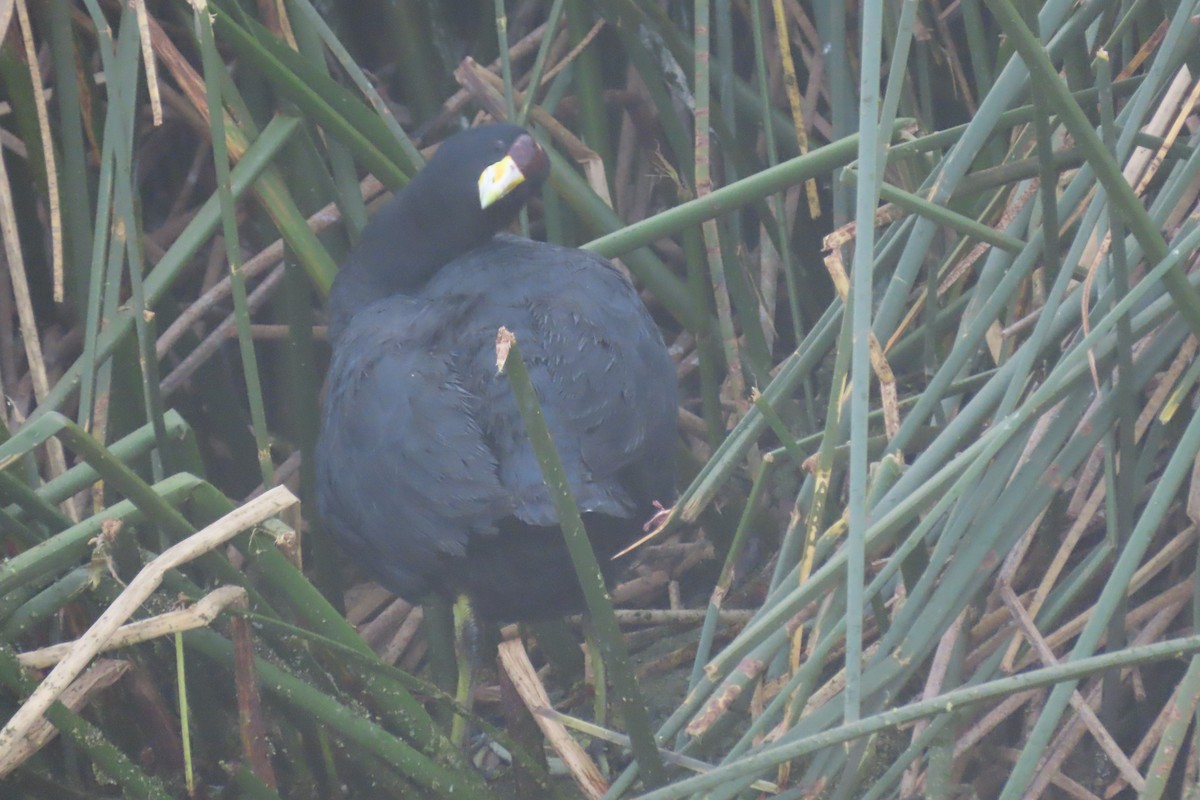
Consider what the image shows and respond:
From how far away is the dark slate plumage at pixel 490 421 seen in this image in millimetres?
1402

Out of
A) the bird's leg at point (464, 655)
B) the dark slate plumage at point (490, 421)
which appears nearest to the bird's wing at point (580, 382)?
the dark slate plumage at point (490, 421)

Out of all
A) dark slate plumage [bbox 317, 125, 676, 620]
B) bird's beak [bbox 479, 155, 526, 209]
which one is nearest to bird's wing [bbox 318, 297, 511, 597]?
dark slate plumage [bbox 317, 125, 676, 620]

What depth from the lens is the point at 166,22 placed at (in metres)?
1.91

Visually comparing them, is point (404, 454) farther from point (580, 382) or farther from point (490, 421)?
point (580, 382)

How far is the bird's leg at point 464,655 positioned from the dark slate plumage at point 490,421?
0.23 feet

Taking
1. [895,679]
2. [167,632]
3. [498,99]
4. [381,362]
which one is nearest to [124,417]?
[381,362]

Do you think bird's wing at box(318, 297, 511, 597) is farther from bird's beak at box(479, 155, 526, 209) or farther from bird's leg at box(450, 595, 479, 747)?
bird's beak at box(479, 155, 526, 209)

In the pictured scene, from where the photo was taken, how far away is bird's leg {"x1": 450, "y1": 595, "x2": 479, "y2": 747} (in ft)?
5.55

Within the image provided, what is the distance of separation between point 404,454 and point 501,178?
452 millimetres

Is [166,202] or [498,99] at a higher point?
[498,99]

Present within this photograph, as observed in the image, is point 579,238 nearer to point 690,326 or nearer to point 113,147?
point 690,326

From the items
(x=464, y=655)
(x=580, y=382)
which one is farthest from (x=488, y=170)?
(x=464, y=655)

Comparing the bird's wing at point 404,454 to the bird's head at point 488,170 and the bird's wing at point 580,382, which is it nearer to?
the bird's wing at point 580,382

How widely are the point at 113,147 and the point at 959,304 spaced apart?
3.20 feet
